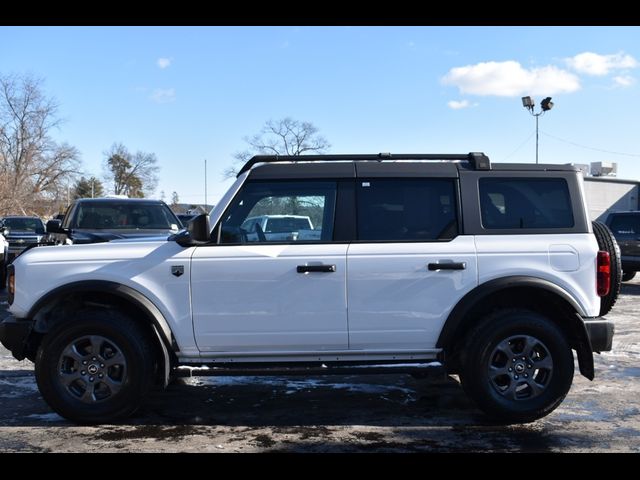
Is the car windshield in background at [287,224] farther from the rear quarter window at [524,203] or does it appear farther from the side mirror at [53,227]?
the side mirror at [53,227]

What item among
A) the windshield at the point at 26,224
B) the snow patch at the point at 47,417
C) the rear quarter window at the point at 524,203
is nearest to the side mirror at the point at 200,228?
the snow patch at the point at 47,417

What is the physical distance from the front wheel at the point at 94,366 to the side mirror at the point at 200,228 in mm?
860

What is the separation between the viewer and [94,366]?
4.88 m

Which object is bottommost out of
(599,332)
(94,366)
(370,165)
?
(94,366)

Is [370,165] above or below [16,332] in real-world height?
above

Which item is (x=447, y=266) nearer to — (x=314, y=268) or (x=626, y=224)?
(x=314, y=268)

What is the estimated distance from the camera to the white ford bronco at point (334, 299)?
191 inches

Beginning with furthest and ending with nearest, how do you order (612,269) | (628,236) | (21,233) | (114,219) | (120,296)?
(21,233) < (628,236) < (114,219) < (612,269) < (120,296)

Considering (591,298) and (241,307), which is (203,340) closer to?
→ (241,307)

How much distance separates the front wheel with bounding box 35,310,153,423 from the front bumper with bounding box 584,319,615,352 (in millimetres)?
3413

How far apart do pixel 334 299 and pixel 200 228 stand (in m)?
1.17

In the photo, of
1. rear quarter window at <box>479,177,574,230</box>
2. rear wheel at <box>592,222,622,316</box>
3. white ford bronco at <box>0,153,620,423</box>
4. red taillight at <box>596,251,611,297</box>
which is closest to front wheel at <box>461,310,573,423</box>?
white ford bronco at <box>0,153,620,423</box>

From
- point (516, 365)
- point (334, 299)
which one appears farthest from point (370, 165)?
point (516, 365)

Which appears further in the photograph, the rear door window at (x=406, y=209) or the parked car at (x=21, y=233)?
the parked car at (x=21, y=233)
